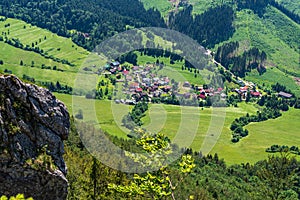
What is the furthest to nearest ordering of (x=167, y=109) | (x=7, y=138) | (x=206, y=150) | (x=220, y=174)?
(x=167, y=109)
(x=206, y=150)
(x=220, y=174)
(x=7, y=138)

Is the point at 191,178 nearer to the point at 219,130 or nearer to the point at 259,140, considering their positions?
the point at 219,130

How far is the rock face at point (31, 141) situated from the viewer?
27.9 metres

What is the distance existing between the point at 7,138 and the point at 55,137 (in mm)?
4279

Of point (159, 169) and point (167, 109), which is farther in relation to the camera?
point (167, 109)

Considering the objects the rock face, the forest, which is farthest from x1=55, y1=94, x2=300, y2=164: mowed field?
the rock face

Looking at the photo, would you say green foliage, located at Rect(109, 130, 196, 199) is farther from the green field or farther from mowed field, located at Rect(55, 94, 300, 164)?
the green field

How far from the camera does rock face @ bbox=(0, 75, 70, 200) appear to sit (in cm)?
2788

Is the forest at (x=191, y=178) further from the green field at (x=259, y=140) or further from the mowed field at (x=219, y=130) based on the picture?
A: the mowed field at (x=219, y=130)

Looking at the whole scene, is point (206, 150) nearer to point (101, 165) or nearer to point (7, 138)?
point (101, 165)

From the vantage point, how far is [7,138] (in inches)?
1093

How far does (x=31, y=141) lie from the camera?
2928cm

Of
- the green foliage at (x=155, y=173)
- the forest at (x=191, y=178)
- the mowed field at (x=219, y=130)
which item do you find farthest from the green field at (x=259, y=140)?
the green foliage at (x=155, y=173)

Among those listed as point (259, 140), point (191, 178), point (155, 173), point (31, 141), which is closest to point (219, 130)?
point (259, 140)

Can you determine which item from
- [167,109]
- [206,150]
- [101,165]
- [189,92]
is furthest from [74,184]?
[189,92]
